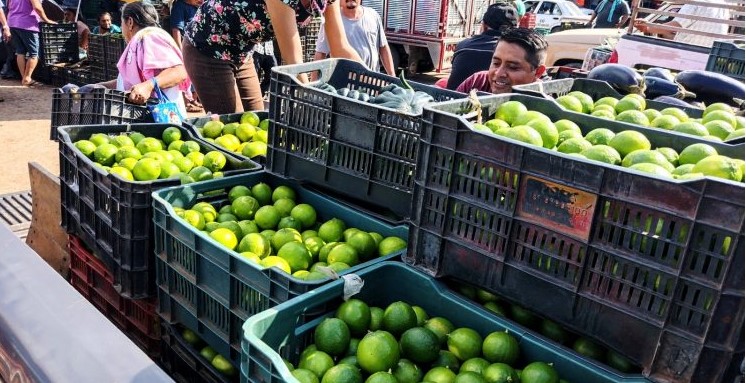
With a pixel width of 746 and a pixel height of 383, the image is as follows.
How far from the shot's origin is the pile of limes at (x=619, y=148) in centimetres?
175

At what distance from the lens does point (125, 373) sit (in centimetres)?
100

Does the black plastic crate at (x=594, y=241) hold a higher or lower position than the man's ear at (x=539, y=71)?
lower

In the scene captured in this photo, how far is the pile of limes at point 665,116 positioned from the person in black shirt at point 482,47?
280 cm

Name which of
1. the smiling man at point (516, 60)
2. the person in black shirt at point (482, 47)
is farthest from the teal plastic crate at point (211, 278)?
the person in black shirt at point (482, 47)

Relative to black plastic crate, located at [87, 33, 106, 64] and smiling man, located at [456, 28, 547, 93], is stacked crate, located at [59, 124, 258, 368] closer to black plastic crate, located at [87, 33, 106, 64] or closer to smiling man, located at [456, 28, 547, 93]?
smiling man, located at [456, 28, 547, 93]

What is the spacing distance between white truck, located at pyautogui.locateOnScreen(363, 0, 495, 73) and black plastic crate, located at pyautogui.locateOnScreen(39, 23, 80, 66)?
6.00m

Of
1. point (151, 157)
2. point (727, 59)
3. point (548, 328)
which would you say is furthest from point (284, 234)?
point (727, 59)

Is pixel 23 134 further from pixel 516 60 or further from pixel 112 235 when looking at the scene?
pixel 516 60

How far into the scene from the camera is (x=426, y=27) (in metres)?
12.8

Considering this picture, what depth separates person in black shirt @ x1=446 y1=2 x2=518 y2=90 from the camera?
5.52 m

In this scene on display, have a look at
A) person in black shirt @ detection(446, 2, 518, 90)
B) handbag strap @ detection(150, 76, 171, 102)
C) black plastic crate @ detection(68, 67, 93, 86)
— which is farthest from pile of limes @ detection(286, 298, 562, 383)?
black plastic crate @ detection(68, 67, 93, 86)

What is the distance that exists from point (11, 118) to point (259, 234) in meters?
7.08

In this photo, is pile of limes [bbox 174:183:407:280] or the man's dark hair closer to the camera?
pile of limes [bbox 174:183:407:280]

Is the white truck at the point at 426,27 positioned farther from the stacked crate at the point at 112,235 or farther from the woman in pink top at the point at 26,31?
the stacked crate at the point at 112,235
